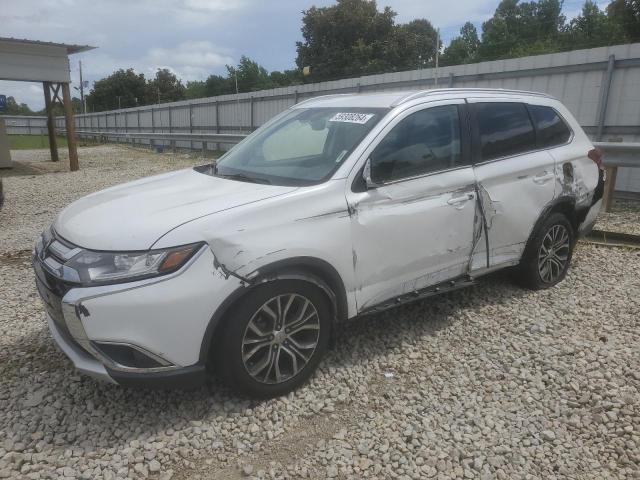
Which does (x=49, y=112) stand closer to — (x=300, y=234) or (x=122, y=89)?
(x=300, y=234)

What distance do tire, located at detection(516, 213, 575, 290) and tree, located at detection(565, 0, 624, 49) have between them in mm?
46488

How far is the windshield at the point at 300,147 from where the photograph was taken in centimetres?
324

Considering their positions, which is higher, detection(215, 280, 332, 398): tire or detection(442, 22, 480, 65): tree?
detection(442, 22, 480, 65): tree

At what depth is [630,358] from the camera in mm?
3420

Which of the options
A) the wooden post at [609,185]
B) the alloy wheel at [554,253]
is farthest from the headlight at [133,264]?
the wooden post at [609,185]

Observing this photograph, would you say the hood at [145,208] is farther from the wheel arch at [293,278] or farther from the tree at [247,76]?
the tree at [247,76]

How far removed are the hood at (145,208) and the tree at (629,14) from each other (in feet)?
117

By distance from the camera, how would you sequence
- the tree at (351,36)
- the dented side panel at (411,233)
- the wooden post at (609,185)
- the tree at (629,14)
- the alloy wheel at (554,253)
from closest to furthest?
the dented side panel at (411,233), the alloy wheel at (554,253), the wooden post at (609,185), the tree at (629,14), the tree at (351,36)

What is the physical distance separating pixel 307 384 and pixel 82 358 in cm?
135

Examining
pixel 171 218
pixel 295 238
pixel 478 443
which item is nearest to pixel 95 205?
pixel 171 218

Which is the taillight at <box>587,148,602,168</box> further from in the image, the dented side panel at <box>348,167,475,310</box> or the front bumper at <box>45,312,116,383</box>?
the front bumper at <box>45,312,116,383</box>

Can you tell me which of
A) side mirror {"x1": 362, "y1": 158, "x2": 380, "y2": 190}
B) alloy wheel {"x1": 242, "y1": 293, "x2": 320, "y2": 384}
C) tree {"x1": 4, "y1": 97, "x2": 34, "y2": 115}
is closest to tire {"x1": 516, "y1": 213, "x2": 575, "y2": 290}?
side mirror {"x1": 362, "y1": 158, "x2": 380, "y2": 190}

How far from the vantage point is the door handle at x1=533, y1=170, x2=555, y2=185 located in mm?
4164

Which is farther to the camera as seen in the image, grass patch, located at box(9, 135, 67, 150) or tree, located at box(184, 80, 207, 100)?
tree, located at box(184, 80, 207, 100)
